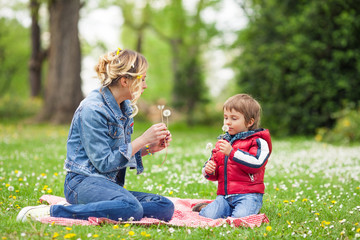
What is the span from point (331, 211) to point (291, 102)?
9.89m

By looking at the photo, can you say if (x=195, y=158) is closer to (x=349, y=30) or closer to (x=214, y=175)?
(x=214, y=175)

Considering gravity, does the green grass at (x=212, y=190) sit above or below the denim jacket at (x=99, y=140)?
below

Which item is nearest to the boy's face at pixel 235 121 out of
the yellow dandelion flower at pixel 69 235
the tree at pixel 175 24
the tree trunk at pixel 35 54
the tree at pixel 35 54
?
the yellow dandelion flower at pixel 69 235

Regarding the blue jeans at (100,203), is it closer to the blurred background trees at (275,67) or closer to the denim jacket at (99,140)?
the denim jacket at (99,140)

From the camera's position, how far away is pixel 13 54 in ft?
121

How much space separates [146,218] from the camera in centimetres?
365

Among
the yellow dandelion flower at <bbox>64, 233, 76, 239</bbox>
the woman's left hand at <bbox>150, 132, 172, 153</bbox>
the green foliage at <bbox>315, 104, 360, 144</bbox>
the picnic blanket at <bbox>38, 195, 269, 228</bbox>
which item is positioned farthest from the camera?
the green foliage at <bbox>315, 104, 360, 144</bbox>

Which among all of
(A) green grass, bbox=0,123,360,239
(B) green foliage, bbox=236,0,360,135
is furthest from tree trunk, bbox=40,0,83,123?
(B) green foliage, bbox=236,0,360,135

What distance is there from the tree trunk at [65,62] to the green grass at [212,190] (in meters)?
7.27

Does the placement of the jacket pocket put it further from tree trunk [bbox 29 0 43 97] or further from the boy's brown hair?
tree trunk [bbox 29 0 43 97]

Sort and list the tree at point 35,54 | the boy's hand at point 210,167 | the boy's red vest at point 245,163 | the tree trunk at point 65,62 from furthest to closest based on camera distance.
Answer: the tree at point 35,54 < the tree trunk at point 65,62 < the boy's hand at point 210,167 < the boy's red vest at point 245,163

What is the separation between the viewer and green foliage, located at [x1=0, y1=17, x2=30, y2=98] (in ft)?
117

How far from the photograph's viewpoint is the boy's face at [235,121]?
13.1ft

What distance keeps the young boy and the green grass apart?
0.35 m
